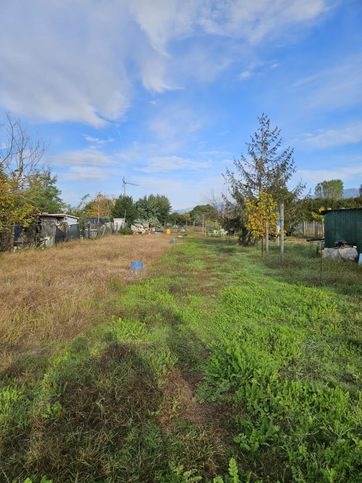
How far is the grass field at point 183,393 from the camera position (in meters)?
1.96

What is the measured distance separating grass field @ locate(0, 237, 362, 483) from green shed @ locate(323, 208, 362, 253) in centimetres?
678

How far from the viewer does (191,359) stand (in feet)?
11.1

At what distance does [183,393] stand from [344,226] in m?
11.1

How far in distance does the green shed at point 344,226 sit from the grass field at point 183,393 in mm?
6779

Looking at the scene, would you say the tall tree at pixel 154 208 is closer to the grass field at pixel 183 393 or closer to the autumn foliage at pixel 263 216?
the autumn foliage at pixel 263 216

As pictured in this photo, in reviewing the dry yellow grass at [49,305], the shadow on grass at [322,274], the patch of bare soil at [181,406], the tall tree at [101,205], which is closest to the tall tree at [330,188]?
the tall tree at [101,205]

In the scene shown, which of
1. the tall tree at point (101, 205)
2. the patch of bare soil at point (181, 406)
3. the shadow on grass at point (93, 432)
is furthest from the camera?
the tall tree at point (101, 205)

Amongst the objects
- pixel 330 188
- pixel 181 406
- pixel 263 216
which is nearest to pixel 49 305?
pixel 181 406

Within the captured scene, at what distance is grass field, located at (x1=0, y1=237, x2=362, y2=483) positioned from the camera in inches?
77.1

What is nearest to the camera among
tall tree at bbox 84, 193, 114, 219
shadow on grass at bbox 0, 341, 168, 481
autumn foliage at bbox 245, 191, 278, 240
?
shadow on grass at bbox 0, 341, 168, 481

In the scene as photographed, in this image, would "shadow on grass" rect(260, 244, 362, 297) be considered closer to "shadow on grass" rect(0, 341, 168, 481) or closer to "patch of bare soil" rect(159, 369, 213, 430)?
"patch of bare soil" rect(159, 369, 213, 430)

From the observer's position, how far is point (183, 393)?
2.74m

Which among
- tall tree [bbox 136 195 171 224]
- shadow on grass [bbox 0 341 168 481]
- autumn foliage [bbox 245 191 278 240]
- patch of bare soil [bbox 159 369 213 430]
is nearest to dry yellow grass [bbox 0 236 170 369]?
shadow on grass [bbox 0 341 168 481]

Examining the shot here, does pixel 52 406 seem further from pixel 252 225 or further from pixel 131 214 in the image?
pixel 131 214
